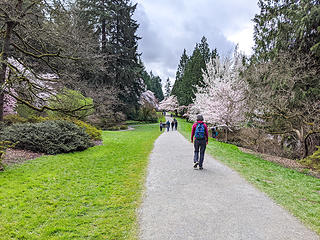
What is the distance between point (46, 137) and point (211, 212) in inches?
310

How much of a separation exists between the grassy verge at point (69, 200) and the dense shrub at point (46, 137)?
1603 mm

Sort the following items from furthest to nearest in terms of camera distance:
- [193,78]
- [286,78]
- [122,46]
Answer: [193,78] → [122,46] → [286,78]

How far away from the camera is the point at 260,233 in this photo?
2984 millimetres

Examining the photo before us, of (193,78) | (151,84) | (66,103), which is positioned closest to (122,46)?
(193,78)

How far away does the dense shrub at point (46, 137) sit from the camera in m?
8.29

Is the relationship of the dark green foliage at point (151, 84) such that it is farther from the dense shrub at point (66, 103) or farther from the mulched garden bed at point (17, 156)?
the mulched garden bed at point (17, 156)

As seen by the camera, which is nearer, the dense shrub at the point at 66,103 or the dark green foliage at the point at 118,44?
the dense shrub at the point at 66,103

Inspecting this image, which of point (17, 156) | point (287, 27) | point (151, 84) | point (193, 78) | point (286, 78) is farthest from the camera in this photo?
point (151, 84)

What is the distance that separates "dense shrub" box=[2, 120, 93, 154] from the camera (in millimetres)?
8291

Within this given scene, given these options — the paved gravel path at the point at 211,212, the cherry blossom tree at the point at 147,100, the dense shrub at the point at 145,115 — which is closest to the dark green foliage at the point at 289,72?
the paved gravel path at the point at 211,212

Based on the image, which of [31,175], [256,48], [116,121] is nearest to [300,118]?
[256,48]

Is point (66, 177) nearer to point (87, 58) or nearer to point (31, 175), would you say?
point (31, 175)

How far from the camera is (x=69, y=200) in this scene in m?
4.12

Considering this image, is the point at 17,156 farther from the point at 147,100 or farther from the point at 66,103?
the point at 147,100
